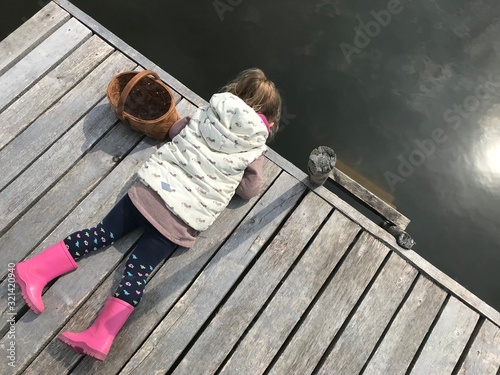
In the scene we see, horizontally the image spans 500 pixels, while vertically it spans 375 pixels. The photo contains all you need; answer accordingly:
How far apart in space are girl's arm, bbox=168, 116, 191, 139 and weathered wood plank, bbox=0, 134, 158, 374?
0.21 meters

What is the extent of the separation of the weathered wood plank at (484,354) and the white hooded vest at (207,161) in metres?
1.78

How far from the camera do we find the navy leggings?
248cm

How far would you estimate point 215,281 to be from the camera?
8.59ft

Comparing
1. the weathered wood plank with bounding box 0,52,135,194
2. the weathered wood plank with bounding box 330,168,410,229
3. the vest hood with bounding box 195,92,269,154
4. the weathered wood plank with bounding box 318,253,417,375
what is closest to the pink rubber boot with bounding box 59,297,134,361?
the weathered wood plank with bounding box 0,52,135,194

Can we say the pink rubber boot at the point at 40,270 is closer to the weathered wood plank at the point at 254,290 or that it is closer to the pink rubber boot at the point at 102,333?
the pink rubber boot at the point at 102,333

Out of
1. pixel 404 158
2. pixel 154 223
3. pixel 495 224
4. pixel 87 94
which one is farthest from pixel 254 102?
pixel 495 224

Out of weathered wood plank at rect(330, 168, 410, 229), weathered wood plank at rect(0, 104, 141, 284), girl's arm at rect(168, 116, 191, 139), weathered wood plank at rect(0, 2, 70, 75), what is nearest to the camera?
weathered wood plank at rect(0, 104, 141, 284)

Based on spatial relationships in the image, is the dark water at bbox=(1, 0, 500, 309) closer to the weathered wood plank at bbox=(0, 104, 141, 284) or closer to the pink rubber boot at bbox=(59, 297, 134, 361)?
the weathered wood plank at bbox=(0, 104, 141, 284)

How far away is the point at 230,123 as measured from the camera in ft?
8.33

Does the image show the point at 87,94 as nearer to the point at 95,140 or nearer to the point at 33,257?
the point at 95,140

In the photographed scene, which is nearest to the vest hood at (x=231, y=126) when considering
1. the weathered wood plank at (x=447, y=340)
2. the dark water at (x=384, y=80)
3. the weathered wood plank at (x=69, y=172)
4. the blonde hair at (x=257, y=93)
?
the blonde hair at (x=257, y=93)

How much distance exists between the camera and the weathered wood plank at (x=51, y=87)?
287 centimetres

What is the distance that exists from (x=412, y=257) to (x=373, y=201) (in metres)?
0.45

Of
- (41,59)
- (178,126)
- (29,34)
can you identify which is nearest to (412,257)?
(178,126)
